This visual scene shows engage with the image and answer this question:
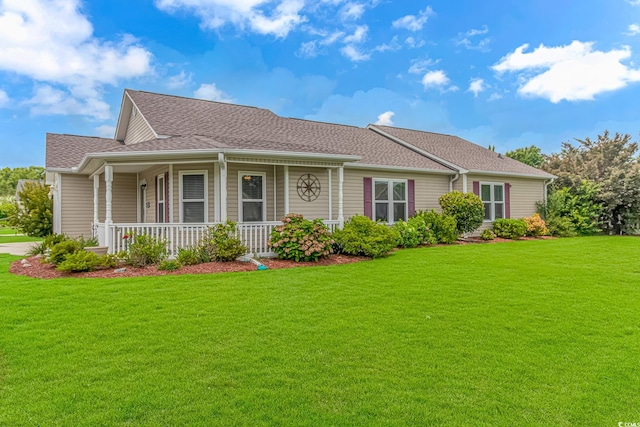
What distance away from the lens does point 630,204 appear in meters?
17.6

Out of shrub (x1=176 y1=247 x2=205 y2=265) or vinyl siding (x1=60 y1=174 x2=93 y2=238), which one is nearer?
shrub (x1=176 y1=247 x2=205 y2=265)

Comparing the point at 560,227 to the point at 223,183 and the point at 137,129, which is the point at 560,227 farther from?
the point at 137,129

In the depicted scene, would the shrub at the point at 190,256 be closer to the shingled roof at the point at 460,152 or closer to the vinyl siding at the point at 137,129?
the vinyl siding at the point at 137,129

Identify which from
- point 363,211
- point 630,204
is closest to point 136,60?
point 363,211

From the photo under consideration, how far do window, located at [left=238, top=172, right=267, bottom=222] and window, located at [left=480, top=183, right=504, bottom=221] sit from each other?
9825mm

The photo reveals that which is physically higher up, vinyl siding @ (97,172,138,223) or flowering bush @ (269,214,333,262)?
vinyl siding @ (97,172,138,223)

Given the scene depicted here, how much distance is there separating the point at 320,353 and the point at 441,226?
420 inches

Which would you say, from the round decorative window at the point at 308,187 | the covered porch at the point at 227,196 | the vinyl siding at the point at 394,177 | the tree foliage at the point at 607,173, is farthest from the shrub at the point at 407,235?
the tree foliage at the point at 607,173

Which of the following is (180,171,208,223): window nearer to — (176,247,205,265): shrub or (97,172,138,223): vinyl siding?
(176,247,205,265): shrub

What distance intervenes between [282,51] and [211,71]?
5022 mm

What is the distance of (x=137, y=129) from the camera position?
1353 centimetres

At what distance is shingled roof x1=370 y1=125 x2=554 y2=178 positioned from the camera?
52.7 feet

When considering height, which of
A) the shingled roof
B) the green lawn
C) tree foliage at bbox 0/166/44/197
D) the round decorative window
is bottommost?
the green lawn

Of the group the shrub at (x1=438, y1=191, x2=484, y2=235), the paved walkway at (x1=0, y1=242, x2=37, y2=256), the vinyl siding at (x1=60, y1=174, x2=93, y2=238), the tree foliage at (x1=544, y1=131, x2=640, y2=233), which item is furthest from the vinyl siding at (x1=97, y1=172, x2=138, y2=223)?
the tree foliage at (x1=544, y1=131, x2=640, y2=233)
